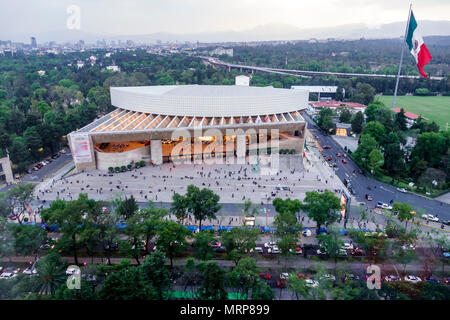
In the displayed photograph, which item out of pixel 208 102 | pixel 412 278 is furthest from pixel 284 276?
pixel 208 102

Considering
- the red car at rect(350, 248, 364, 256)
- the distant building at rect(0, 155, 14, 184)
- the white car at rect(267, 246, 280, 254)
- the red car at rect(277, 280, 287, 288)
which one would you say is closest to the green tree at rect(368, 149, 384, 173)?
the red car at rect(350, 248, 364, 256)

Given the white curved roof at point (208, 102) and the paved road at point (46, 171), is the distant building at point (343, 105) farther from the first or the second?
the paved road at point (46, 171)

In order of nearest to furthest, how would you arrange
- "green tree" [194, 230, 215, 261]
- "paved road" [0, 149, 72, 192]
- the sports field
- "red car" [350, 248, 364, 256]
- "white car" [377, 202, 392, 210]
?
"green tree" [194, 230, 215, 261] → "red car" [350, 248, 364, 256] → "white car" [377, 202, 392, 210] → "paved road" [0, 149, 72, 192] → the sports field

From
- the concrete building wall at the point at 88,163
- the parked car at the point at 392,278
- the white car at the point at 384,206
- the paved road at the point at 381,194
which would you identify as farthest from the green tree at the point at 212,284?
the concrete building wall at the point at 88,163

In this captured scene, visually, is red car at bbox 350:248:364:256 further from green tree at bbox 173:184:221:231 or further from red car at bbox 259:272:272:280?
green tree at bbox 173:184:221:231

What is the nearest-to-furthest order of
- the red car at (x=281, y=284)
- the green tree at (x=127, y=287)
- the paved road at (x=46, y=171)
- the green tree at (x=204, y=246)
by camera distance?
the green tree at (x=127, y=287)
the red car at (x=281, y=284)
the green tree at (x=204, y=246)
the paved road at (x=46, y=171)

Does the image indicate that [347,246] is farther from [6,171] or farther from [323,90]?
[323,90]
